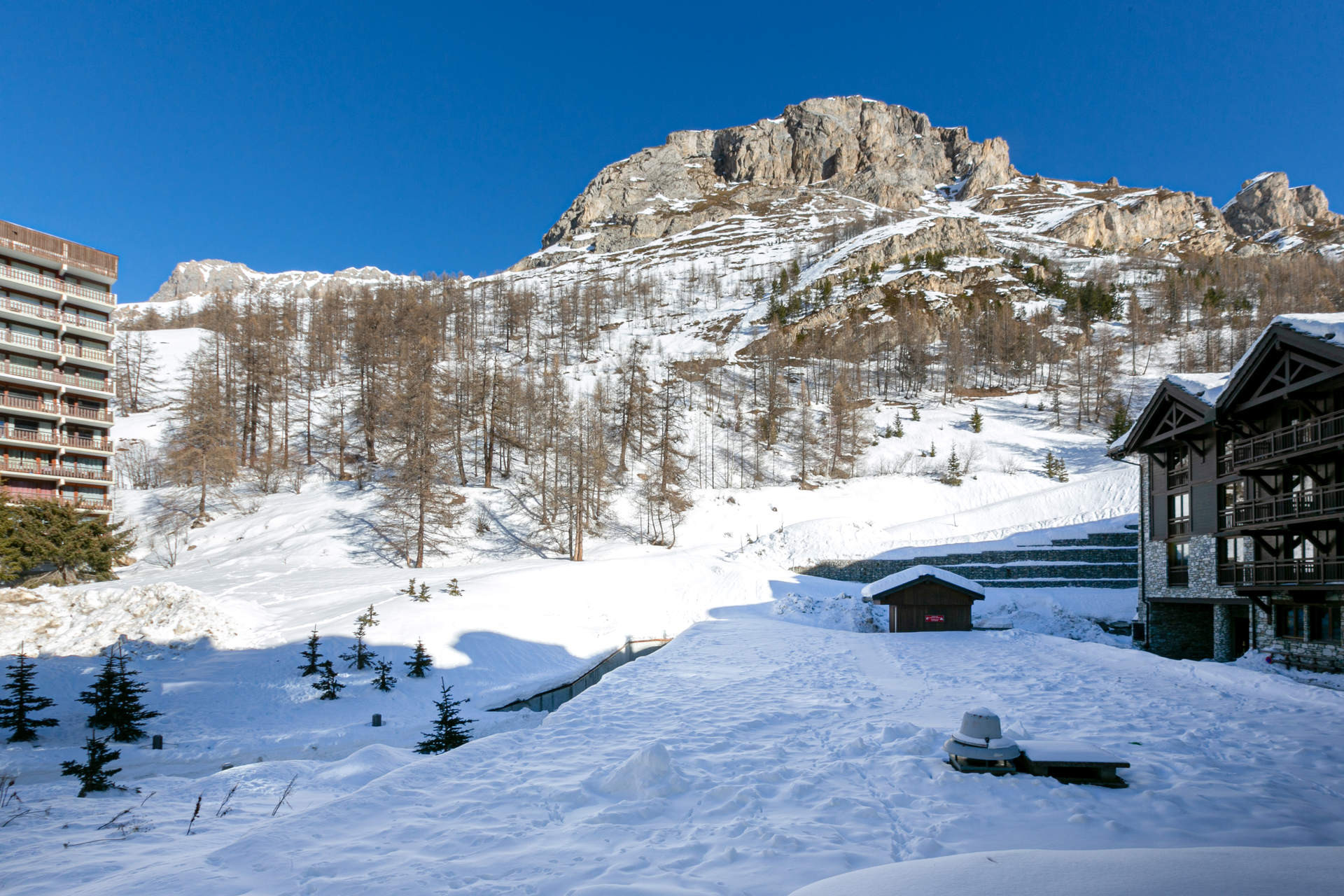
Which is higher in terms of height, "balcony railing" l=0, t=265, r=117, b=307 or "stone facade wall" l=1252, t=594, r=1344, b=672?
"balcony railing" l=0, t=265, r=117, b=307

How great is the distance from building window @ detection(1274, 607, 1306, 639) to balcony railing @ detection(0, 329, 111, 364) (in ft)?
160

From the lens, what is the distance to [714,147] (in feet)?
578

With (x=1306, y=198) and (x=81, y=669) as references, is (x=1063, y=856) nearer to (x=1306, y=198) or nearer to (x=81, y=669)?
(x=81, y=669)

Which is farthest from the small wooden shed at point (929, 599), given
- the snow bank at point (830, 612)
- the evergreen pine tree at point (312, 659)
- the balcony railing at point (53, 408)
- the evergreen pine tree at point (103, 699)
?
the balcony railing at point (53, 408)

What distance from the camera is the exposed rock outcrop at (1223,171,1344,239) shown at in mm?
143375

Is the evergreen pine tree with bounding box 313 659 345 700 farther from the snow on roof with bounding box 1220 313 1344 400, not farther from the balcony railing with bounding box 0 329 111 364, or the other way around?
the balcony railing with bounding box 0 329 111 364

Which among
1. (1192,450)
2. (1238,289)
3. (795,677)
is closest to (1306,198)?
Answer: (1238,289)

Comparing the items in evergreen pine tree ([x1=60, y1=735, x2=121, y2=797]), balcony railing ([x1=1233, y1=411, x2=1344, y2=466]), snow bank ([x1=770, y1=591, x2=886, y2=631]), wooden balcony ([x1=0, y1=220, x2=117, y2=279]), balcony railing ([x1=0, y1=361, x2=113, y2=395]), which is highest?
wooden balcony ([x1=0, y1=220, x2=117, y2=279])

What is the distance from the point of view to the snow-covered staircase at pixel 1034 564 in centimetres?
2819

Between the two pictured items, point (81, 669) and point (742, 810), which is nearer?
point (742, 810)

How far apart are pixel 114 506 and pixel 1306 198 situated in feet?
731

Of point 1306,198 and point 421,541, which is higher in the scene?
point 1306,198

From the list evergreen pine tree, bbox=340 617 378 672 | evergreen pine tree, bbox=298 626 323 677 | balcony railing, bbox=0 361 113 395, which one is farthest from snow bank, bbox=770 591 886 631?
balcony railing, bbox=0 361 113 395

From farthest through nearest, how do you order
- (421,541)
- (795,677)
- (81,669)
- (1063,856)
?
(421,541) → (81,669) → (795,677) → (1063,856)
